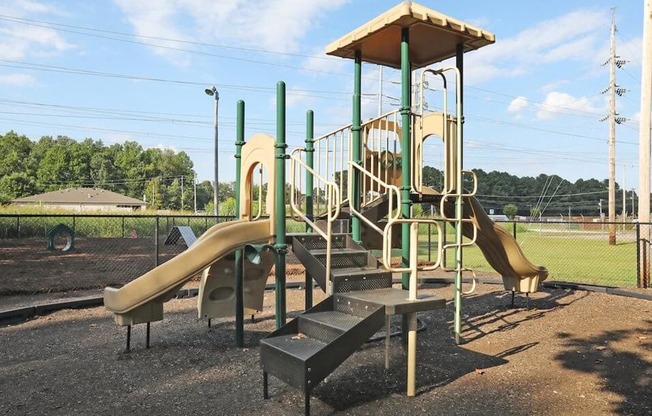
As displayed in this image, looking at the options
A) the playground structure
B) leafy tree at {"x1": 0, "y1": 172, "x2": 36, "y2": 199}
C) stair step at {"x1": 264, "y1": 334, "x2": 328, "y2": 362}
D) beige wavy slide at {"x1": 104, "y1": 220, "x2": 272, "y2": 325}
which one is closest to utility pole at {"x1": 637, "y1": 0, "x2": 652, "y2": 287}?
the playground structure

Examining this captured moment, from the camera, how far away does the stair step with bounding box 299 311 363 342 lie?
13.1ft

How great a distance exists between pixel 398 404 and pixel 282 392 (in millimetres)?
1032

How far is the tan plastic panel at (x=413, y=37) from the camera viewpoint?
5.43 metres

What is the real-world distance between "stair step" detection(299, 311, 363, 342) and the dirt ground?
53 centimetres

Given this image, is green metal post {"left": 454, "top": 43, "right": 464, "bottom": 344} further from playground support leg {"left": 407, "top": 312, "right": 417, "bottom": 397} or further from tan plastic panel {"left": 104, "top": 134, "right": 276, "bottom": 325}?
tan plastic panel {"left": 104, "top": 134, "right": 276, "bottom": 325}

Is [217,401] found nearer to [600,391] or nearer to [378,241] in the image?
[600,391]

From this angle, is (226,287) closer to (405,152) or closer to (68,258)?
(405,152)

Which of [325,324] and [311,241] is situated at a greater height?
[311,241]

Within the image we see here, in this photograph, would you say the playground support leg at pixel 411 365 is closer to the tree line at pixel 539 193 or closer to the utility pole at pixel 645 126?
the utility pole at pixel 645 126

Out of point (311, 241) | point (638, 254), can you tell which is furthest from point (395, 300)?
point (638, 254)

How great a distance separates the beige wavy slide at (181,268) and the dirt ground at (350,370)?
2.01 feet

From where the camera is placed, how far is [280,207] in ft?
17.4

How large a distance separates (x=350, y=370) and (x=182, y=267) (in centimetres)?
216

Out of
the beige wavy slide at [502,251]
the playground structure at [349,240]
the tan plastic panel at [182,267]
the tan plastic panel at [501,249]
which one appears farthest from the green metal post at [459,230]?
the tan plastic panel at [182,267]
